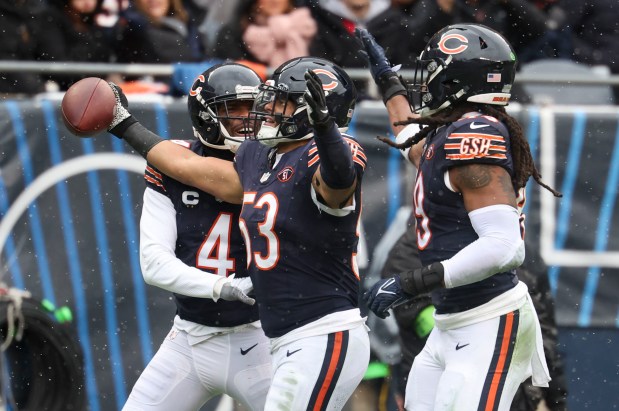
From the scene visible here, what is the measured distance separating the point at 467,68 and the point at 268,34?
3649mm

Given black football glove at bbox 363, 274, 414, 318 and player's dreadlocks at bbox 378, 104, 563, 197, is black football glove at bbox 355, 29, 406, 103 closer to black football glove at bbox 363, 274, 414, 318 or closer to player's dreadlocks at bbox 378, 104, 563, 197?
player's dreadlocks at bbox 378, 104, 563, 197

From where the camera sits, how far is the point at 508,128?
468cm

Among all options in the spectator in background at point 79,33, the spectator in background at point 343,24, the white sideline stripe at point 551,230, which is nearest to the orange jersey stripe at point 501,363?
the white sideline stripe at point 551,230

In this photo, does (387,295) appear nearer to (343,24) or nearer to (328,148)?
(328,148)

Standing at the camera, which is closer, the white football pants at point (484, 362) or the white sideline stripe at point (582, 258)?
the white football pants at point (484, 362)

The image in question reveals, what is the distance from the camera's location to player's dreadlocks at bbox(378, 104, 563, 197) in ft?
15.2

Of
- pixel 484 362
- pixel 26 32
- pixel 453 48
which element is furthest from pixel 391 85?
pixel 26 32

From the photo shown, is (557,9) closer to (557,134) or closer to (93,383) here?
(557,134)

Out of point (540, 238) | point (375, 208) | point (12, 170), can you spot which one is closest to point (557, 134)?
point (540, 238)

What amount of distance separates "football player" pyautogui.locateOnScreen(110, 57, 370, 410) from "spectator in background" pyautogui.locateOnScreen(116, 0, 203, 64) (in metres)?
3.85

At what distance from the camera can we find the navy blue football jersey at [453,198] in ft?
14.8

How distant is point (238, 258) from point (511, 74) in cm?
134

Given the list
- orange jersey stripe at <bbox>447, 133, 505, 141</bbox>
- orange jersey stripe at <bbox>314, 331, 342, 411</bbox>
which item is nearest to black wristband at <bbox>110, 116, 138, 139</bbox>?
orange jersey stripe at <bbox>314, 331, 342, 411</bbox>

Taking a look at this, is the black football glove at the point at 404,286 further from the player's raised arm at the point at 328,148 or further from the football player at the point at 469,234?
the player's raised arm at the point at 328,148
